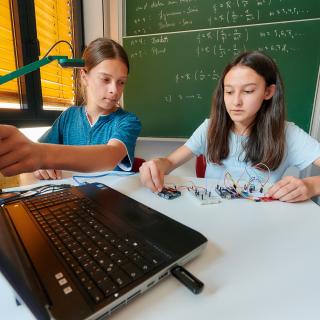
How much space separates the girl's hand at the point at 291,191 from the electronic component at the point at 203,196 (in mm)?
164

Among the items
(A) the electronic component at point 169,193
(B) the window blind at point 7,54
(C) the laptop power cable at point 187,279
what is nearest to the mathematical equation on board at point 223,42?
(B) the window blind at point 7,54

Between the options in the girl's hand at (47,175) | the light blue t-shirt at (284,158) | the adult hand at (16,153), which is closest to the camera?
the adult hand at (16,153)

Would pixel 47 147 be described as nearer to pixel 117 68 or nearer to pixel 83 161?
pixel 83 161

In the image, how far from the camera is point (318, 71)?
1619 millimetres

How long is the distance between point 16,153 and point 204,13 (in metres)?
1.88

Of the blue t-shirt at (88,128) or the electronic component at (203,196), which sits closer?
the electronic component at (203,196)

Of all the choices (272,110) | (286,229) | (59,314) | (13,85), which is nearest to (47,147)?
(59,314)

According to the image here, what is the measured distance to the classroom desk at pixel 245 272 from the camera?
0.91 ft

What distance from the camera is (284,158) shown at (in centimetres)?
106

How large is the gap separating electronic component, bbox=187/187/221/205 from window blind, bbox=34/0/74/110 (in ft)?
5.09

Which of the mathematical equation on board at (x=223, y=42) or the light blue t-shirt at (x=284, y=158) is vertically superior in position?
the mathematical equation on board at (x=223, y=42)

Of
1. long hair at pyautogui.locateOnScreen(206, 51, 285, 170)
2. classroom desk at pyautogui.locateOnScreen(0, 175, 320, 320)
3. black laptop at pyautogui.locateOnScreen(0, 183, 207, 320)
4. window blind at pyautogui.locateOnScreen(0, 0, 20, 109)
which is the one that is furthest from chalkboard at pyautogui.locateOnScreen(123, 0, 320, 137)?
black laptop at pyautogui.locateOnScreen(0, 183, 207, 320)

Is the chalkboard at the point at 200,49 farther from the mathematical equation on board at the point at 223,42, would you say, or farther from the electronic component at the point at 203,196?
the electronic component at the point at 203,196

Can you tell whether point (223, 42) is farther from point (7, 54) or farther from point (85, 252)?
point (85, 252)
